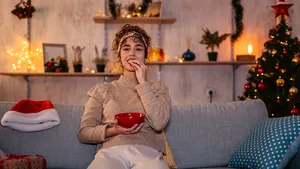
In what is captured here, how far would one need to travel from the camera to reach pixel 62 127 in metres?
2.14

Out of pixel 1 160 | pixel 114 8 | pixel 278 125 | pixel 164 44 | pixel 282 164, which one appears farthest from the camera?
pixel 164 44

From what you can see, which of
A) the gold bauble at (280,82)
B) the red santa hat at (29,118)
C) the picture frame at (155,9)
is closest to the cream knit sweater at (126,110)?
the red santa hat at (29,118)

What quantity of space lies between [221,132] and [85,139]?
2.71 feet

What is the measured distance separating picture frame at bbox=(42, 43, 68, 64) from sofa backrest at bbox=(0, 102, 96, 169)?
2.64m

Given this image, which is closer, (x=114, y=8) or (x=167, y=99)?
(x=167, y=99)

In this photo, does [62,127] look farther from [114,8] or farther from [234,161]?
[114,8]

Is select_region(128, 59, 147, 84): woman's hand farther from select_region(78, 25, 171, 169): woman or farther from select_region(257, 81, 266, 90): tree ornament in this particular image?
select_region(257, 81, 266, 90): tree ornament

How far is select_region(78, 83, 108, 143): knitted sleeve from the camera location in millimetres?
1905

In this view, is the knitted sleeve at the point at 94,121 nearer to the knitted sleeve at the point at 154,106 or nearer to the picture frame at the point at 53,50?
the knitted sleeve at the point at 154,106

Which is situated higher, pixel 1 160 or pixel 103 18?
pixel 103 18

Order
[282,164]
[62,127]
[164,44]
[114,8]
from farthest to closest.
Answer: [164,44] → [114,8] → [62,127] → [282,164]

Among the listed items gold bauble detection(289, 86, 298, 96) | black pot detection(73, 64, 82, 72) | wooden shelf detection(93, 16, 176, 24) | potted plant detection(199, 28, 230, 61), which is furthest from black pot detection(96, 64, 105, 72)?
gold bauble detection(289, 86, 298, 96)

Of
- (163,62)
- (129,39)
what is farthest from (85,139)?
(163,62)

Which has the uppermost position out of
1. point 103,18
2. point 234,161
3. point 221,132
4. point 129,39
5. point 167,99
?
point 103,18
